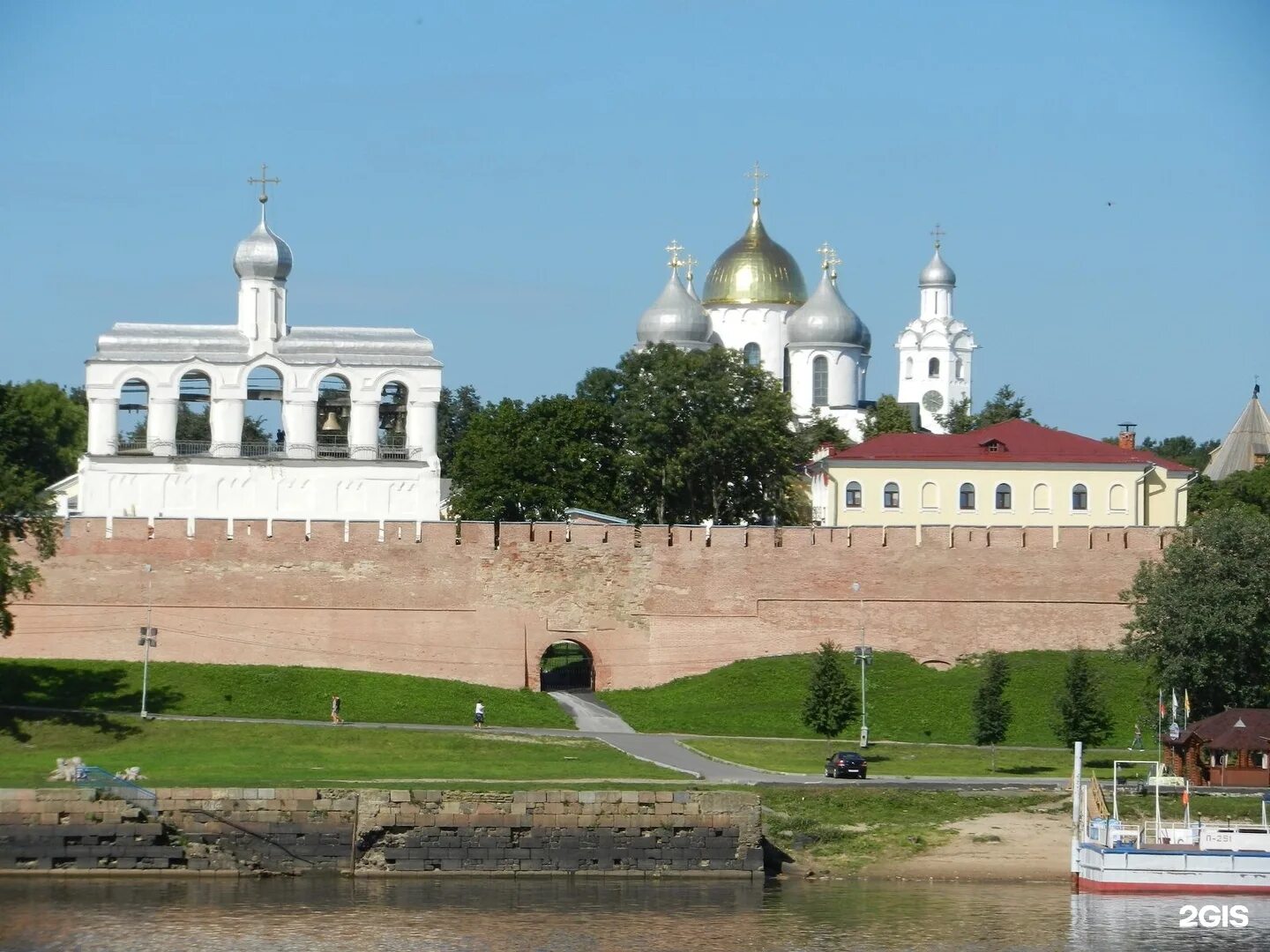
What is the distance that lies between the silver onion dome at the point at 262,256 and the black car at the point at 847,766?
26.7m

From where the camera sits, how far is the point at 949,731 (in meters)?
45.7

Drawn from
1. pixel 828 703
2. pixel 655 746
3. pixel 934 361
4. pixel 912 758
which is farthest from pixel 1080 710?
pixel 934 361

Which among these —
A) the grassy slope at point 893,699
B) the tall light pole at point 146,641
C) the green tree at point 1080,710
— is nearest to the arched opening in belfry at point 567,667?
the grassy slope at point 893,699

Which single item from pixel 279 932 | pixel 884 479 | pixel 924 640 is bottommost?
pixel 279 932

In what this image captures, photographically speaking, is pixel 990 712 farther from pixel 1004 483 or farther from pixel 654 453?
pixel 654 453

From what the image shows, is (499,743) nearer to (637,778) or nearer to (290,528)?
(637,778)

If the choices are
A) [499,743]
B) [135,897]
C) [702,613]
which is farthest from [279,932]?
[702,613]

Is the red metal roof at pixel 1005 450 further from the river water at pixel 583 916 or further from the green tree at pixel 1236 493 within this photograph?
the river water at pixel 583 916

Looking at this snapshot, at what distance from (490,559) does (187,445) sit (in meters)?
12.5

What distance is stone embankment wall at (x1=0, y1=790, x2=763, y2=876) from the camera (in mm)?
35250

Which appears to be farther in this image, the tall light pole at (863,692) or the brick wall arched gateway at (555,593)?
the brick wall arched gateway at (555,593)

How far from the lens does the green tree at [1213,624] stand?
145ft

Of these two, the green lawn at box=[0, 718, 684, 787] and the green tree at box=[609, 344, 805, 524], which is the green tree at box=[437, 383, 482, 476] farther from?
the green lawn at box=[0, 718, 684, 787]

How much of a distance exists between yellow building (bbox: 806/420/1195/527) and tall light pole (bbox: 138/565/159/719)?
755 inches
